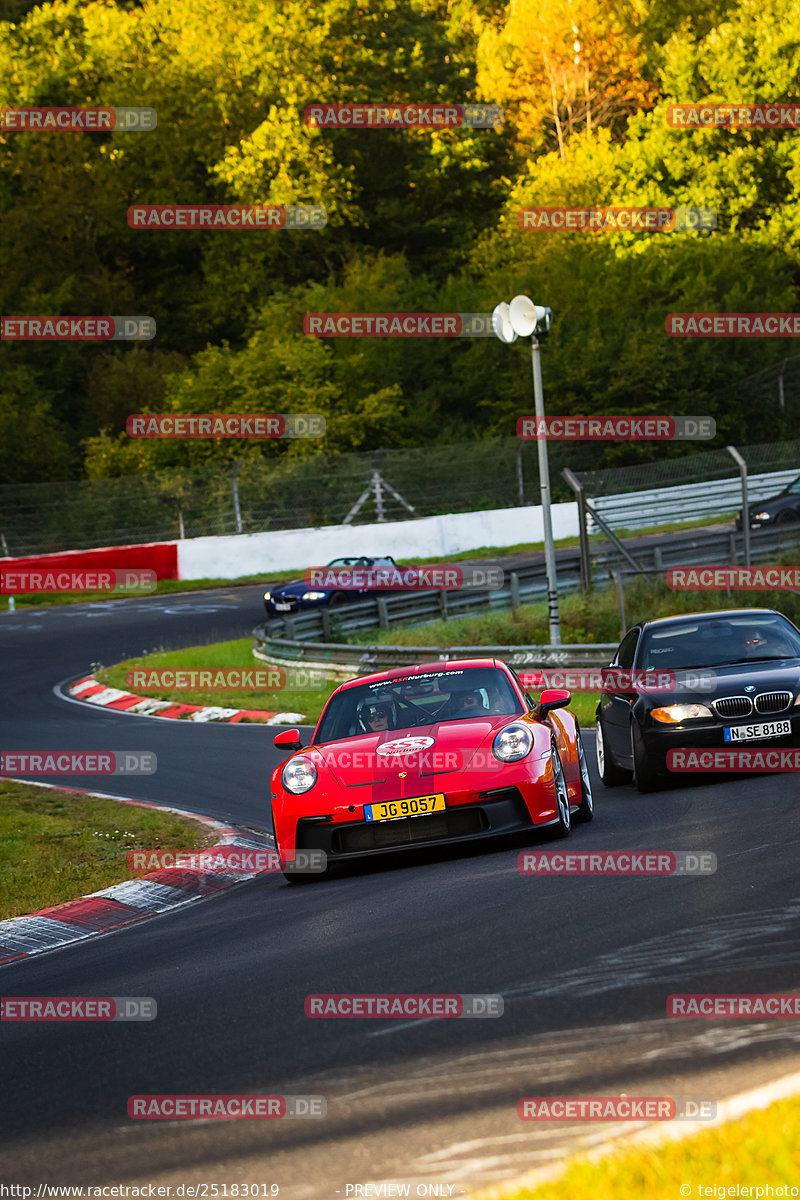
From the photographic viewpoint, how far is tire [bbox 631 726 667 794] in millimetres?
11688

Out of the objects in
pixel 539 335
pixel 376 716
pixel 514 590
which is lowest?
pixel 376 716

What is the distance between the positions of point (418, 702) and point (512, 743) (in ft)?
4.18

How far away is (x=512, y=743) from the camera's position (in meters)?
9.49

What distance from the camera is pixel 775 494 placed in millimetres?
28750

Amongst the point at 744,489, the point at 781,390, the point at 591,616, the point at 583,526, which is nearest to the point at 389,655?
the point at 591,616

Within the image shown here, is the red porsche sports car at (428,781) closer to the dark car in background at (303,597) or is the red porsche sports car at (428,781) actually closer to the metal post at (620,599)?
the metal post at (620,599)

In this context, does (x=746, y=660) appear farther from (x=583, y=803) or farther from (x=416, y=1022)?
(x=416, y=1022)

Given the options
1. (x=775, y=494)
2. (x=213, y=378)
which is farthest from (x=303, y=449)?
(x=775, y=494)

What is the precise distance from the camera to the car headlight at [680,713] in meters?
11.4

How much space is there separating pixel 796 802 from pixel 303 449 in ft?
138

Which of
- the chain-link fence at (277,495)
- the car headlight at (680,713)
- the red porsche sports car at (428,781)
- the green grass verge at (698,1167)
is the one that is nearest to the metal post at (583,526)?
the chain-link fence at (277,495)

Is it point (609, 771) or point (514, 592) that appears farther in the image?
point (514, 592)

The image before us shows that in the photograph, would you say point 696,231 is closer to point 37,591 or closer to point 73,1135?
point 37,591

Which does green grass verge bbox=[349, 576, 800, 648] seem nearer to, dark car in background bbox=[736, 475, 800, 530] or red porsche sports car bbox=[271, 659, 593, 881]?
dark car in background bbox=[736, 475, 800, 530]
